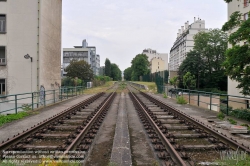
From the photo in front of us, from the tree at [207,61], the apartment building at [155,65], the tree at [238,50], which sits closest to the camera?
the tree at [238,50]

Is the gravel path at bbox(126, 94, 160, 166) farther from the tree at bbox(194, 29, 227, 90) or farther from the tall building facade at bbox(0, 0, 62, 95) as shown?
the tree at bbox(194, 29, 227, 90)

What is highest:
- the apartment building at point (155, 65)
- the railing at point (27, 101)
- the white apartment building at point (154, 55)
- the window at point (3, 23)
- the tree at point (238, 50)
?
the white apartment building at point (154, 55)

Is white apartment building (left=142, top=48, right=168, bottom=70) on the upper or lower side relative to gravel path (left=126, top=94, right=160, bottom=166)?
upper

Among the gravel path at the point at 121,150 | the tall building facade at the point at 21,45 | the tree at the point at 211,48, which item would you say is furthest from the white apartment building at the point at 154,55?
the gravel path at the point at 121,150

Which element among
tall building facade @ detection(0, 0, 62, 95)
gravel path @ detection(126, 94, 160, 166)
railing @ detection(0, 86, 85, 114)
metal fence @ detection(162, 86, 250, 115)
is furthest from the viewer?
tall building facade @ detection(0, 0, 62, 95)

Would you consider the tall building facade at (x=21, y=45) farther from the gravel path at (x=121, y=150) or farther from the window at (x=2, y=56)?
the gravel path at (x=121, y=150)

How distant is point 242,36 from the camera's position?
339 inches

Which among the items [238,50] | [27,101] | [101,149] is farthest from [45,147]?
[27,101]

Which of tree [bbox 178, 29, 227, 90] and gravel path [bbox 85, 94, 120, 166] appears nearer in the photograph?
gravel path [bbox 85, 94, 120, 166]

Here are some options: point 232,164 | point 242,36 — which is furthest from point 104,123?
point 242,36

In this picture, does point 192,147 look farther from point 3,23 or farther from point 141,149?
point 3,23

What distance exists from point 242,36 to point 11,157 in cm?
912

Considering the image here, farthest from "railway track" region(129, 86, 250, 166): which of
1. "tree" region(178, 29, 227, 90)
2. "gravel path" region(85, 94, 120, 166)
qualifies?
"tree" region(178, 29, 227, 90)

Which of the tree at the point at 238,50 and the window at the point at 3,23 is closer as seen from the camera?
the tree at the point at 238,50
